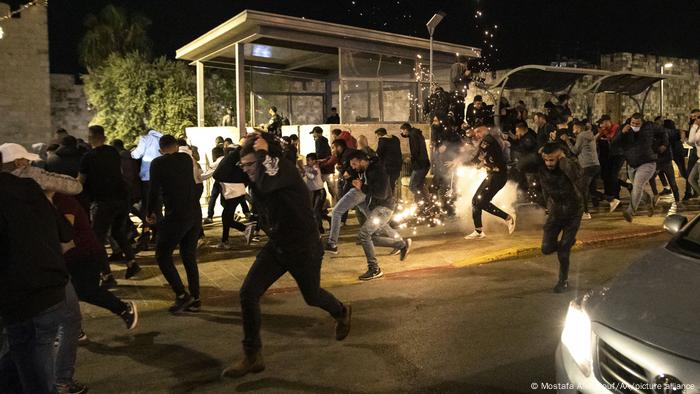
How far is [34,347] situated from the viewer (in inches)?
134

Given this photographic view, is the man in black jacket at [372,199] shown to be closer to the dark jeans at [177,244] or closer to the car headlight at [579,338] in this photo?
the dark jeans at [177,244]

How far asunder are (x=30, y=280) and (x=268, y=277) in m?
1.91

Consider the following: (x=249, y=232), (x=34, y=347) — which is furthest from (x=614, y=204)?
(x=34, y=347)

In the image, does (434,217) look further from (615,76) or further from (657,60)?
(657,60)

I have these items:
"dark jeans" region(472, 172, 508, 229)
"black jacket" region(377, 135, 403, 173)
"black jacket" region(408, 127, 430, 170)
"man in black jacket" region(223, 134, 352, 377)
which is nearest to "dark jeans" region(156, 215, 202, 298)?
"man in black jacket" region(223, 134, 352, 377)

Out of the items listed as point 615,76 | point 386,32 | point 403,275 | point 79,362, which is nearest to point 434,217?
point 403,275

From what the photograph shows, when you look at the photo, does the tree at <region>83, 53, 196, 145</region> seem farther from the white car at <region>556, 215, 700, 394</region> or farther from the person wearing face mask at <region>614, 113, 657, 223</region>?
the white car at <region>556, 215, 700, 394</region>

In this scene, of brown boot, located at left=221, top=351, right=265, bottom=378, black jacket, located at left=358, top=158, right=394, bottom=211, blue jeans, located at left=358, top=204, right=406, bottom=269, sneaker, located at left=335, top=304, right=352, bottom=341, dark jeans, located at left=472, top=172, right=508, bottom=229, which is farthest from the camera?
dark jeans, located at left=472, top=172, right=508, bottom=229

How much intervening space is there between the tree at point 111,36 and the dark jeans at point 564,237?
29488 mm

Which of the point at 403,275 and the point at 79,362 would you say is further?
the point at 403,275

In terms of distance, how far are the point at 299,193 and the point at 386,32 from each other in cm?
1116

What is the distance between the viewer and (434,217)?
12055 millimetres

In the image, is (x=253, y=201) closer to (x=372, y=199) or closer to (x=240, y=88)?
(x=372, y=199)

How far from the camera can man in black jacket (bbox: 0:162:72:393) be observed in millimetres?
3262
